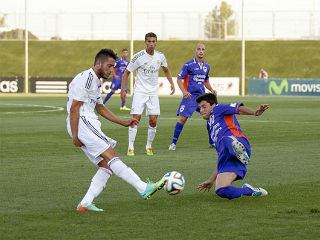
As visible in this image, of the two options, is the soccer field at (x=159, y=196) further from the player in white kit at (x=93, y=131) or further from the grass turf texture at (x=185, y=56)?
the grass turf texture at (x=185, y=56)

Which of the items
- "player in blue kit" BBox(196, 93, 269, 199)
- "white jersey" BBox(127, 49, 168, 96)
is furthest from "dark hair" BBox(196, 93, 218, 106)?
"white jersey" BBox(127, 49, 168, 96)

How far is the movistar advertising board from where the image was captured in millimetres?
48844

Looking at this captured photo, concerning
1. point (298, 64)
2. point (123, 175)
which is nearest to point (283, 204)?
point (123, 175)

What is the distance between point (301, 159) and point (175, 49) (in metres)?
63.9

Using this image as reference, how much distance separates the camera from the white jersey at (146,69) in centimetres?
1517

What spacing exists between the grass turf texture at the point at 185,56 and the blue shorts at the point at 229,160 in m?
58.6

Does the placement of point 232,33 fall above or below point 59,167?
above

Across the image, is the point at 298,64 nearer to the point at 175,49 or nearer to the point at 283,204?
the point at 175,49

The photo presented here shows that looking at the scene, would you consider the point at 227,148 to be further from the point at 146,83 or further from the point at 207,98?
the point at 146,83

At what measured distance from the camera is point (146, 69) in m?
15.2

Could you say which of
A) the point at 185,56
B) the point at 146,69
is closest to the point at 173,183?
the point at 146,69

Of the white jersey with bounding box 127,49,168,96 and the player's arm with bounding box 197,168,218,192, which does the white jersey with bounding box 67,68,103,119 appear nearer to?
the player's arm with bounding box 197,168,218,192

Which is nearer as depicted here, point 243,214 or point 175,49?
point 243,214

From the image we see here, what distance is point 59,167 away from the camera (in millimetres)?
12820
